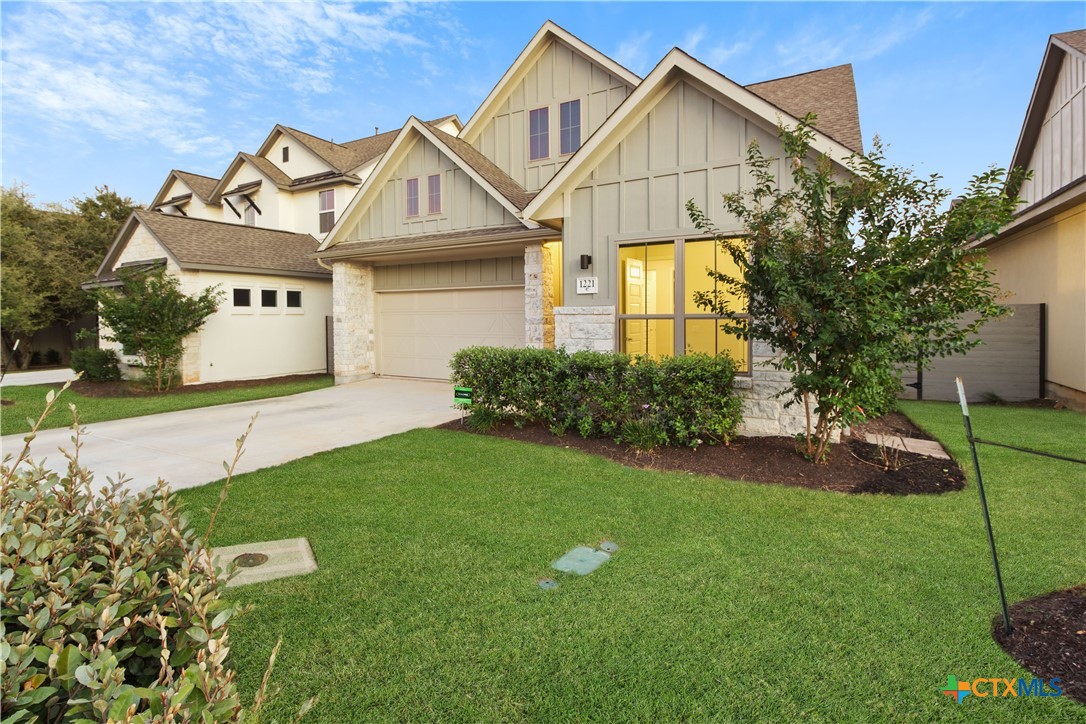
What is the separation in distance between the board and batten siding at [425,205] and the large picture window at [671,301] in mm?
3520

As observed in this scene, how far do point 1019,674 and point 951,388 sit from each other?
10970 millimetres

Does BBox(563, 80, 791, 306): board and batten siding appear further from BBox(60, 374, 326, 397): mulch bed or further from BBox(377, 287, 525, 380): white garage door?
BBox(60, 374, 326, 397): mulch bed

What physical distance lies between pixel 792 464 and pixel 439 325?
9.43m

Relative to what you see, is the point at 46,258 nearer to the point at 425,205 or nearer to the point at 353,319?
the point at 353,319

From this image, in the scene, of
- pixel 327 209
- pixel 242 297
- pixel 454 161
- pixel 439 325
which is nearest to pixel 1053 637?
pixel 454 161

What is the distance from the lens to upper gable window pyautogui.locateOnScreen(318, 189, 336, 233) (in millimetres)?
18656

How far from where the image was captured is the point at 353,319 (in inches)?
556

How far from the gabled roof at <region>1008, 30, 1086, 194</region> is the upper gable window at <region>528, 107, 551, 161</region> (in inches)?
405

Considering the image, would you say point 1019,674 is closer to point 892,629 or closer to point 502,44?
point 892,629

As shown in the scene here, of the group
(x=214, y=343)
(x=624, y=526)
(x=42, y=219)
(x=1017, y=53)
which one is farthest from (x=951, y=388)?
(x=42, y=219)

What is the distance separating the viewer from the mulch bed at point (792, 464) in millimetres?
5562

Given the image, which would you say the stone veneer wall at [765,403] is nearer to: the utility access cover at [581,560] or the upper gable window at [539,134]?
the utility access cover at [581,560]

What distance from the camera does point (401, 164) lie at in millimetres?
12836

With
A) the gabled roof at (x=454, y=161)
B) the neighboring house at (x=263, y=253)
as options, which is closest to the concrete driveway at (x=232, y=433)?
the neighboring house at (x=263, y=253)
